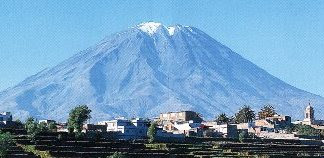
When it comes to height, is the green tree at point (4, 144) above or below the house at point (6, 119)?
below

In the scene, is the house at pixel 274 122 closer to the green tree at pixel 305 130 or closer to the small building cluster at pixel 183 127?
the small building cluster at pixel 183 127

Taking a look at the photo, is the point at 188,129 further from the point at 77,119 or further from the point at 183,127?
the point at 77,119

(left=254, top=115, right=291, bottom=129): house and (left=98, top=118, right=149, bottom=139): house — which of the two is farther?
(left=254, top=115, right=291, bottom=129): house

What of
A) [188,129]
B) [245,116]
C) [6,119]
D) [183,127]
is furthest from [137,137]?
[245,116]

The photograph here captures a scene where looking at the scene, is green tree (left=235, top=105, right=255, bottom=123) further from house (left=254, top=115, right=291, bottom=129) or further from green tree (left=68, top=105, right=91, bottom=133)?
green tree (left=68, top=105, right=91, bottom=133)

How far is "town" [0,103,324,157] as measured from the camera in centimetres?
7031

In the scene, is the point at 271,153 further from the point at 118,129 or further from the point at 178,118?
the point at 178,118

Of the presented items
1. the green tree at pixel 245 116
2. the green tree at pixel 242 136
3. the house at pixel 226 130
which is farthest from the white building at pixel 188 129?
the green tree at pixel 245 116

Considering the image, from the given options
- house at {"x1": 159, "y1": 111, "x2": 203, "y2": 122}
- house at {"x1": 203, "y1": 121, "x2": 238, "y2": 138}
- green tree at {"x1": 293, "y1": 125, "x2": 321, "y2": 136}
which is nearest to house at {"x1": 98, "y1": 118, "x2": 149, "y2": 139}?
house at {"x1": 203, "y1": 121, "x2": 238, "y2": 138}

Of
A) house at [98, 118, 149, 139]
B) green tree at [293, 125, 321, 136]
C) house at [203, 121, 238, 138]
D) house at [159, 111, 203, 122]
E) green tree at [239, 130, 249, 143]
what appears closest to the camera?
house at [98, 118, 149, 139]

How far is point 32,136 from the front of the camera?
72500 mm

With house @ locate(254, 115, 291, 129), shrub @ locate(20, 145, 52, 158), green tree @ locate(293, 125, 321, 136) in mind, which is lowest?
shrub @ locate(20, 145, 52, 158)

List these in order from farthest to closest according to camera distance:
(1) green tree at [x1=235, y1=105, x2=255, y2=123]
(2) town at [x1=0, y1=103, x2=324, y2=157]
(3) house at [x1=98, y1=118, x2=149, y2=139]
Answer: (1) green tree at [x1=235, y1=105, x2=255, y2=123] < (3) house at [x1=98, y1=118, x2=149, y2=139] < (2) town at [x1=0, y1=103, x2=324, y2=157]

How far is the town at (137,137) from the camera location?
231 ft
